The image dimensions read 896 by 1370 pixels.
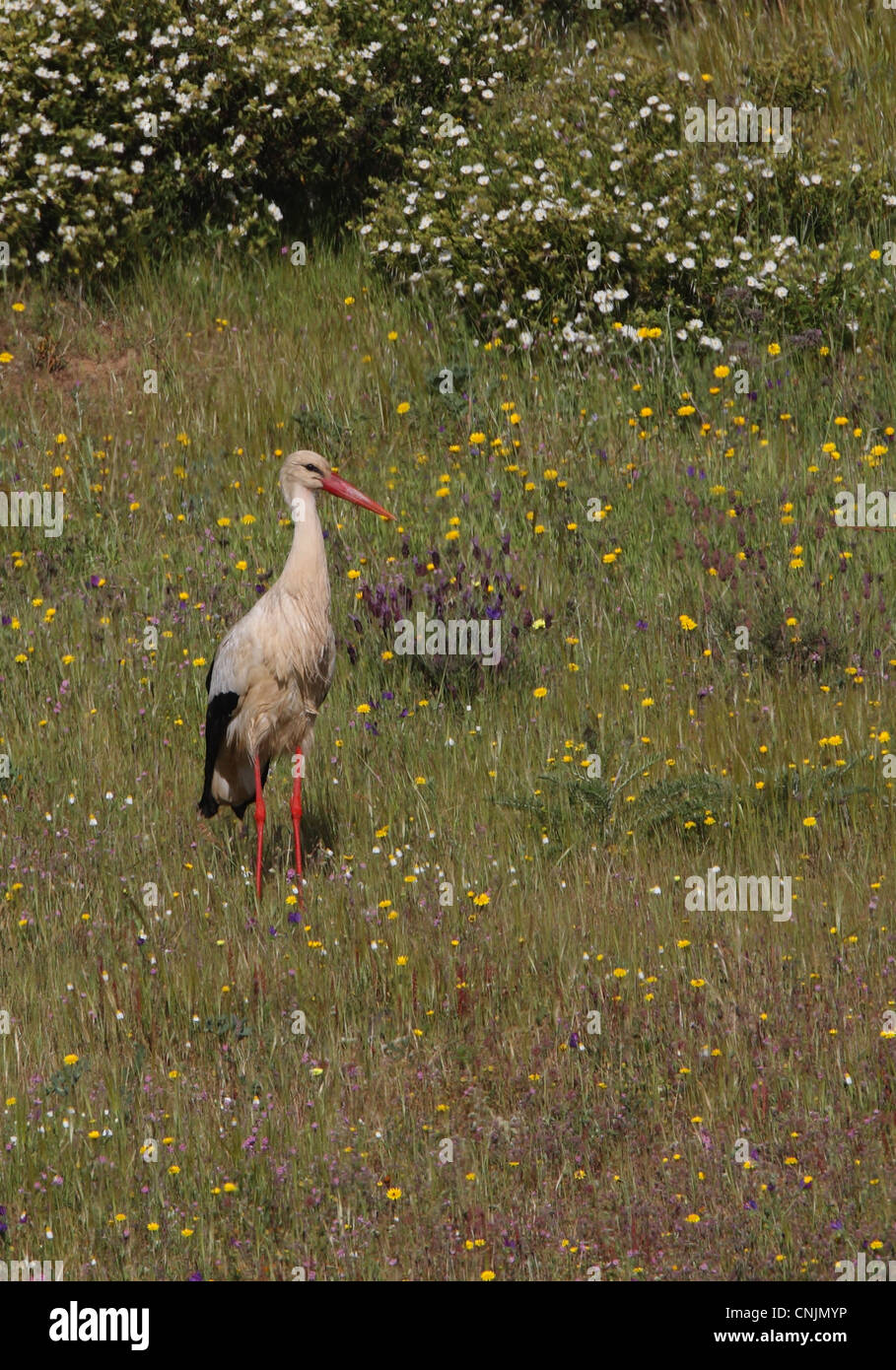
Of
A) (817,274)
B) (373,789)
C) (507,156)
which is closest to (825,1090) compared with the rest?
(373,789)

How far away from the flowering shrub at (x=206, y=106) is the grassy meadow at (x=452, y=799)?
0.43 m

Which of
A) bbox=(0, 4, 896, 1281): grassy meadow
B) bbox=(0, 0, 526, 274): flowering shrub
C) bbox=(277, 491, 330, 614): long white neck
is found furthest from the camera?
bbox=(0, 0, 526, 274): flowering shrub

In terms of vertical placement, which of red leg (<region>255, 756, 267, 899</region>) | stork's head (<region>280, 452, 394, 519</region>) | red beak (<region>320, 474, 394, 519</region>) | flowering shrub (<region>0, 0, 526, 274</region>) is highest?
flowering shrub (<region>0, 0, 526, 274</region>)

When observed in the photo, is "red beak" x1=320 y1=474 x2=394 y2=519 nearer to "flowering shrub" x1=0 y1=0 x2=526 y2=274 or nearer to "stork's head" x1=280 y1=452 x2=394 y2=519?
"stork's head" x1=280 y1=452 x2=394 y2=519

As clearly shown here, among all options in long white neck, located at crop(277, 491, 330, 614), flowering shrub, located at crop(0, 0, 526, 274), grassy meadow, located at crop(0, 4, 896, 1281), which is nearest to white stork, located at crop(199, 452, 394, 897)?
long white neck, located at crop(277, 491, 330, 614)

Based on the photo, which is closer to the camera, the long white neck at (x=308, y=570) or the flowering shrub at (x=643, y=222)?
the long white neck at (x=308, y=570)

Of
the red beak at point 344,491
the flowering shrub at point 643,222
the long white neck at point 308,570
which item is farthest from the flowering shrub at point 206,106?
the long white neck at point 308,570

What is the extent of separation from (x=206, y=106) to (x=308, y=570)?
618 cm

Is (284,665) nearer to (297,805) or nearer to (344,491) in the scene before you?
(297,805)

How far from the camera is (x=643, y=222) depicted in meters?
11.4

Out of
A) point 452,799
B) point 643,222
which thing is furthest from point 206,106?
point 452,799

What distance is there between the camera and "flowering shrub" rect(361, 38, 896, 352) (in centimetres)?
1124

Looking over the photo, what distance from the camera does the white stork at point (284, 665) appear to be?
7637 mm

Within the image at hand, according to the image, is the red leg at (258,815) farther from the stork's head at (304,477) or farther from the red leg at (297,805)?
the stork's head at (304,477)
